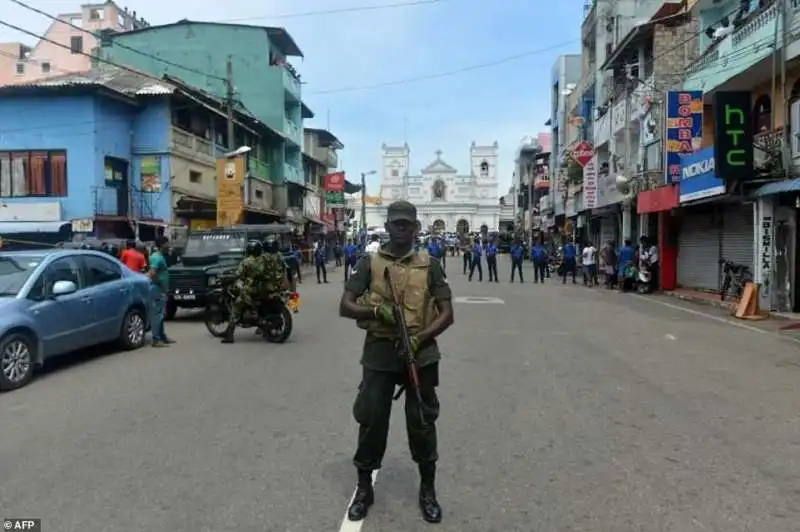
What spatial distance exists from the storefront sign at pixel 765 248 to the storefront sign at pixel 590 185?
17.3 metres

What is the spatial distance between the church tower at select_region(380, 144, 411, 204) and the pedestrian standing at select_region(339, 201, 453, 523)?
109m

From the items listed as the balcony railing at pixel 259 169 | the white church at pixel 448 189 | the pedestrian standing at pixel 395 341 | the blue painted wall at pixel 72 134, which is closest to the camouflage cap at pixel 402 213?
the pedestrian standing at pixel 395 341

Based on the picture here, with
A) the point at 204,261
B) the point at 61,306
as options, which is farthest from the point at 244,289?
the point at 204,261

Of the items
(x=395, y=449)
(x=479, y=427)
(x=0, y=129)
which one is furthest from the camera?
(x=0, y=129)

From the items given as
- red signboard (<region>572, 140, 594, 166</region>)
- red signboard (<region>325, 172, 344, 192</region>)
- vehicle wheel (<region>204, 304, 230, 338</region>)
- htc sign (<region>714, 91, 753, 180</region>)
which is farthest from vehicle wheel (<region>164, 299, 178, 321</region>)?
red signboard (<region>325, 172, 344, 192</region>)

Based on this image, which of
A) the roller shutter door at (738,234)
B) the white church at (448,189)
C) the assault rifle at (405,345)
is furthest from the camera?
the white church at (448,189)

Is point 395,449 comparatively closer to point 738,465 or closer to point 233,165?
point 738,465

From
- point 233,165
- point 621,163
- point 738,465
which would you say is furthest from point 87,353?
point 621,163

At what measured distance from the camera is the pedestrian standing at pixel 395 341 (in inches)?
175

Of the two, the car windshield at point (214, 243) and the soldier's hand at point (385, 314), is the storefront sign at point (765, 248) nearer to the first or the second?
the car windshield at point (214, 243)

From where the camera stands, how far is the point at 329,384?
868 cm

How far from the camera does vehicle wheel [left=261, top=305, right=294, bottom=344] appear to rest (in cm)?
1230

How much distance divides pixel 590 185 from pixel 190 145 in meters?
17.7

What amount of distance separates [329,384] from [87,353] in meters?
4.58
